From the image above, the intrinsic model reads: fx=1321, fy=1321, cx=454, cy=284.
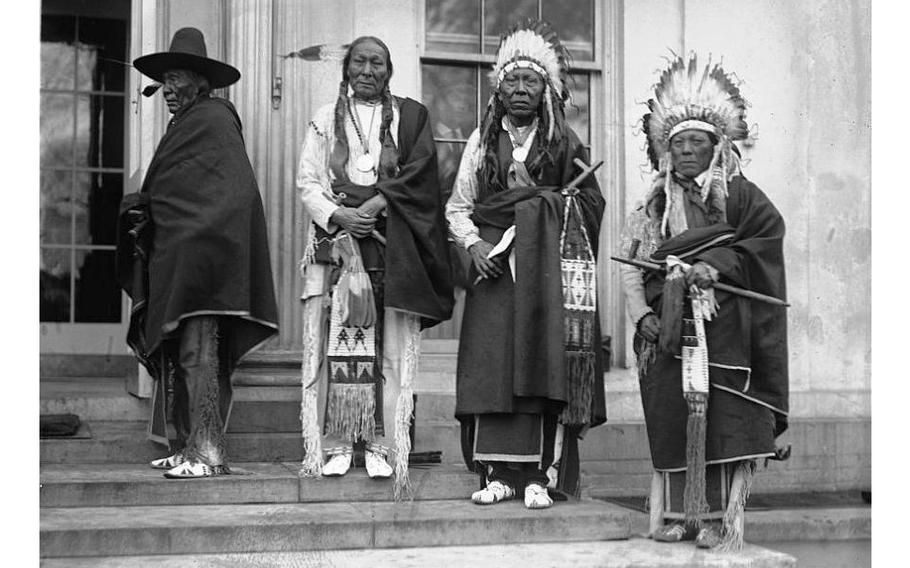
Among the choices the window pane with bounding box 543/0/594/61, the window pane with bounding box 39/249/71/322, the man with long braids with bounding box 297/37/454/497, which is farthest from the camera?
the window pane with bounding box 39/249/71/322

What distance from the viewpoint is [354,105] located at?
22.3 feet

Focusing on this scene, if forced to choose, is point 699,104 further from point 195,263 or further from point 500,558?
point 195,263

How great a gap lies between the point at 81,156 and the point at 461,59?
2.88 m

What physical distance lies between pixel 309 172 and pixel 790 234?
3.73 metres

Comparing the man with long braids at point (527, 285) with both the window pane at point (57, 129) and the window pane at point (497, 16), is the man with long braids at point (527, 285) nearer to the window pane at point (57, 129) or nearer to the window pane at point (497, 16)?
the window pane at point (497, 16)

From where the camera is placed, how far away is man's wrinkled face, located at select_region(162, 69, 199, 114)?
22.1 feet

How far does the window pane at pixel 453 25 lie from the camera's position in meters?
8.52

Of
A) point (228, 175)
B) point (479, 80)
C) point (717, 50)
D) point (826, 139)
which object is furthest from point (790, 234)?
point (228, 175)

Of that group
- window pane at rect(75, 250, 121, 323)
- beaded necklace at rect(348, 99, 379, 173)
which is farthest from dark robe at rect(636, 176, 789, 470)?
window pane at rect(75, 250, 121, 323)

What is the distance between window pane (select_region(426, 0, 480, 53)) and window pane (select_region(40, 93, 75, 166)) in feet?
8.92

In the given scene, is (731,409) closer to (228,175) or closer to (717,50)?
(228,175)

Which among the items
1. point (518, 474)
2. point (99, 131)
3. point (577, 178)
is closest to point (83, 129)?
point (99, 131)

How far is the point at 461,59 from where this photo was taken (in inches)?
337

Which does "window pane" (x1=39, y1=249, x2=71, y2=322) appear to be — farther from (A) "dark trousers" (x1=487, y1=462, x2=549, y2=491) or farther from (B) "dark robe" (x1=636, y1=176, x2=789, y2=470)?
(B) "dark robe" (x1=636, y1=176, x2=789, y2=470)
